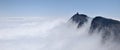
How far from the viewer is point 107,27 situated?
484ft

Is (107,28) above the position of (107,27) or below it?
below

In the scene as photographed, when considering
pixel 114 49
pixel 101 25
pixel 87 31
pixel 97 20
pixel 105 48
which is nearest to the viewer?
pixel 114 49

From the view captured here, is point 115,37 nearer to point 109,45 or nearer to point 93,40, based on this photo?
point 109,45

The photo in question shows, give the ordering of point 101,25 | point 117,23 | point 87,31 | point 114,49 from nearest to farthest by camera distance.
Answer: point 114,49
point 117,23
point 101,25
point 87,31

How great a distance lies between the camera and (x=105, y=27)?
489 feet

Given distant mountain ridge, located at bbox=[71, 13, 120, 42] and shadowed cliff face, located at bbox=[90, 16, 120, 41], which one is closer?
distant mountain ridge, located at bbox=[71, 13, 120, 42]

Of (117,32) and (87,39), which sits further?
(87,39)

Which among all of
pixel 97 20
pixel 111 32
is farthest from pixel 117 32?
pixel 97 20

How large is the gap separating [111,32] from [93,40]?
90.6ft

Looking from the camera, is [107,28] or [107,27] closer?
[107,28]

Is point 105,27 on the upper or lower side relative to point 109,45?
upper

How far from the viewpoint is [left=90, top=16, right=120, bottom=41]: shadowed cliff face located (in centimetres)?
13325

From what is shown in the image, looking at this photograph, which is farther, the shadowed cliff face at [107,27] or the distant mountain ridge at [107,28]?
the shadowed cliff face at [107,27]

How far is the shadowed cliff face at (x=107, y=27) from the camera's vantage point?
5246 inches
